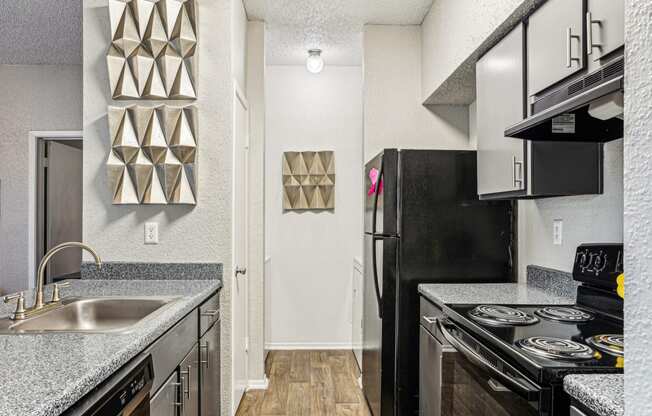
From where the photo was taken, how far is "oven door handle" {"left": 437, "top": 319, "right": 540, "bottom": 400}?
116cm

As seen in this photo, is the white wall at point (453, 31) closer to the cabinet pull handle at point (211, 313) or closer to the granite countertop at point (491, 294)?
the granite countertop at point (491, 294)

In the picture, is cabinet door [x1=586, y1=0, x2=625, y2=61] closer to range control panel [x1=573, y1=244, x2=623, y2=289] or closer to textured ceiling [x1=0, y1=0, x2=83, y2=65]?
range control panel [x1=573, y1=244, x2=623, y2=289]

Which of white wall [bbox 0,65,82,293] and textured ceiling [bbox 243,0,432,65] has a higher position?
textured ceiling [bbox 243,0,432,65]

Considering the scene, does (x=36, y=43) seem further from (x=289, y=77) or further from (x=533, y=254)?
(x=533, y=254)

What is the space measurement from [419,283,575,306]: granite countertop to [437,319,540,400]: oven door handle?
223mm

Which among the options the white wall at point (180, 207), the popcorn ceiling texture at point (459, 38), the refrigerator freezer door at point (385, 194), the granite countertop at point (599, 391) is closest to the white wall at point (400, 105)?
the popcorn ceiling texture at point (459, 38)

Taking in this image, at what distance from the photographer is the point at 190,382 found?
194 cm

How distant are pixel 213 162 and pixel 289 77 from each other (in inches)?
86.5

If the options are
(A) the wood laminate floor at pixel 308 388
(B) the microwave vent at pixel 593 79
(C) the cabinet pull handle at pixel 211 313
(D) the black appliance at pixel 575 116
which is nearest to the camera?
(D) the black appliance at pixel 575 116

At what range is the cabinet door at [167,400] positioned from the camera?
1529mm

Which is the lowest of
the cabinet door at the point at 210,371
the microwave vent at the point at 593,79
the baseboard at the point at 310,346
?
the baseboard at the point at 310,346

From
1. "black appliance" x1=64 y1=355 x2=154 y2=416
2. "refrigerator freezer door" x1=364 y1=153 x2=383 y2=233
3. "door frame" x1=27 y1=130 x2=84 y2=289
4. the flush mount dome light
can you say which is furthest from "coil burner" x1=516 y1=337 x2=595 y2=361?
"door frame" x1=27 y1=130 x2=84 y2=289

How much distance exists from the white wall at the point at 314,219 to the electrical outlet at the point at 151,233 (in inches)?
78.4

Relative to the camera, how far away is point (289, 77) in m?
4.55
